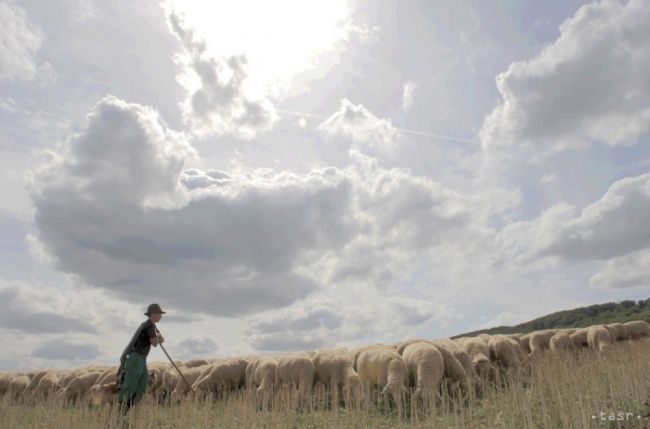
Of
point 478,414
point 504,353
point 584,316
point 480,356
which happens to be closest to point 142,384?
point 478,414

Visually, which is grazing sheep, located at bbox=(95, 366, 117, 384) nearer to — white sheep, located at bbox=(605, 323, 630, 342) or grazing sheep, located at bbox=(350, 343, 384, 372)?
grazing sheep, located at bbox=(350, 343, 384, 372)

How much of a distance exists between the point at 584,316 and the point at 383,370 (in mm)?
90244

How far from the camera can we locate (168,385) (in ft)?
74.1

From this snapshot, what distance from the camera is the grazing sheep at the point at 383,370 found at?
53.3 ft

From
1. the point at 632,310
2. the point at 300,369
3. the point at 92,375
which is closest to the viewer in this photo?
the point at 300,369

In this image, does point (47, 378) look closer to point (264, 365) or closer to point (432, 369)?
point (264, 365)

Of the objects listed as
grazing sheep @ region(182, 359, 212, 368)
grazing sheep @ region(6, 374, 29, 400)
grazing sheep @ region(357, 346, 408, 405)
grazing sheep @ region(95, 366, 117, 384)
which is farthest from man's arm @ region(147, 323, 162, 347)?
grazing sheep @ region(6, 374, 29, 400)

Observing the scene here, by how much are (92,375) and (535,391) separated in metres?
19.2

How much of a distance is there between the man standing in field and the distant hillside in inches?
2918

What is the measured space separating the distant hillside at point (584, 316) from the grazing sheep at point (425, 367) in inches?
2675

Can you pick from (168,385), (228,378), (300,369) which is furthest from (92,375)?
(300,369)

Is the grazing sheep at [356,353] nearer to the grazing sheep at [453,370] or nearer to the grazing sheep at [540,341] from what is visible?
the grazing sheep at [453,370]

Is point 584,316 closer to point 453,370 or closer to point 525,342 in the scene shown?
point 525,342

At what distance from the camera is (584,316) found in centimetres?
9588
